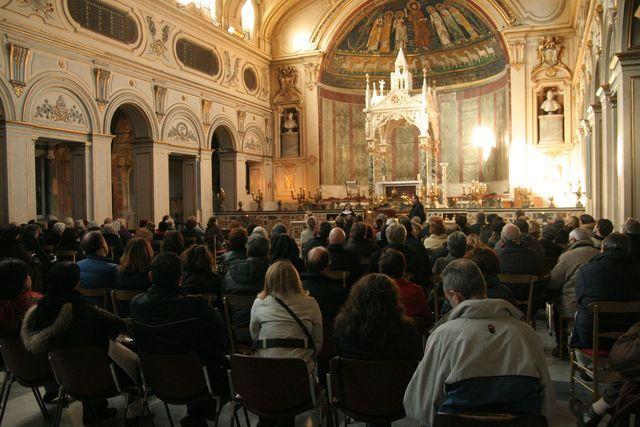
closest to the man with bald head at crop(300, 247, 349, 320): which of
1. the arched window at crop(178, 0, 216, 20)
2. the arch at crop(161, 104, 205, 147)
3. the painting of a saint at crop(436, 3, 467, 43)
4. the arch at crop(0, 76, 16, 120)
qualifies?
the arch at crop(0, 76, 16, 120)

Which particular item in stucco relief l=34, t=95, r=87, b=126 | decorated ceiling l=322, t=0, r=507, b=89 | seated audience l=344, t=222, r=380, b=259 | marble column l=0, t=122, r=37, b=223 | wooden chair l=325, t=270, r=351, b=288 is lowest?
wooden chair l=325, t=270, r=351, b=288

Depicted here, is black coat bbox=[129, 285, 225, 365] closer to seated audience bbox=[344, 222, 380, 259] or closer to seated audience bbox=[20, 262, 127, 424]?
seated audience bbox=[20, 262, 127, 424]

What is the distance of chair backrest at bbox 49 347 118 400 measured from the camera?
3.75 m

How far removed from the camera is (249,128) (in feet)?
73.0

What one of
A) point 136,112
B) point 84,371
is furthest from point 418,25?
point 84,371

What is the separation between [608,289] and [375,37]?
2164cm

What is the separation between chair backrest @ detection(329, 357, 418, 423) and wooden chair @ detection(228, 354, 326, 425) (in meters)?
0.21

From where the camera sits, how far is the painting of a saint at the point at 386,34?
23.7 metres

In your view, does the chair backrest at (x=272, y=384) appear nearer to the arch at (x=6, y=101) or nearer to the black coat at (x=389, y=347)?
the black coat at (x=389, y=347)

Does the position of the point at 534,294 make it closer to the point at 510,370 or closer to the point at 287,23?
the point at 510,370

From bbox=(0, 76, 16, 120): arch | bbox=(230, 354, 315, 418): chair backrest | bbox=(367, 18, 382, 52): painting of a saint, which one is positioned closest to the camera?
bbox=(230, 354, 315, 418): chair backrest

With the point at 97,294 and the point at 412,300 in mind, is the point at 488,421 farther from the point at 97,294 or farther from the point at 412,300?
the point at 97,294

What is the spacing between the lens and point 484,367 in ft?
8.59

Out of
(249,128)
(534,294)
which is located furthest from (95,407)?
(249,128)
